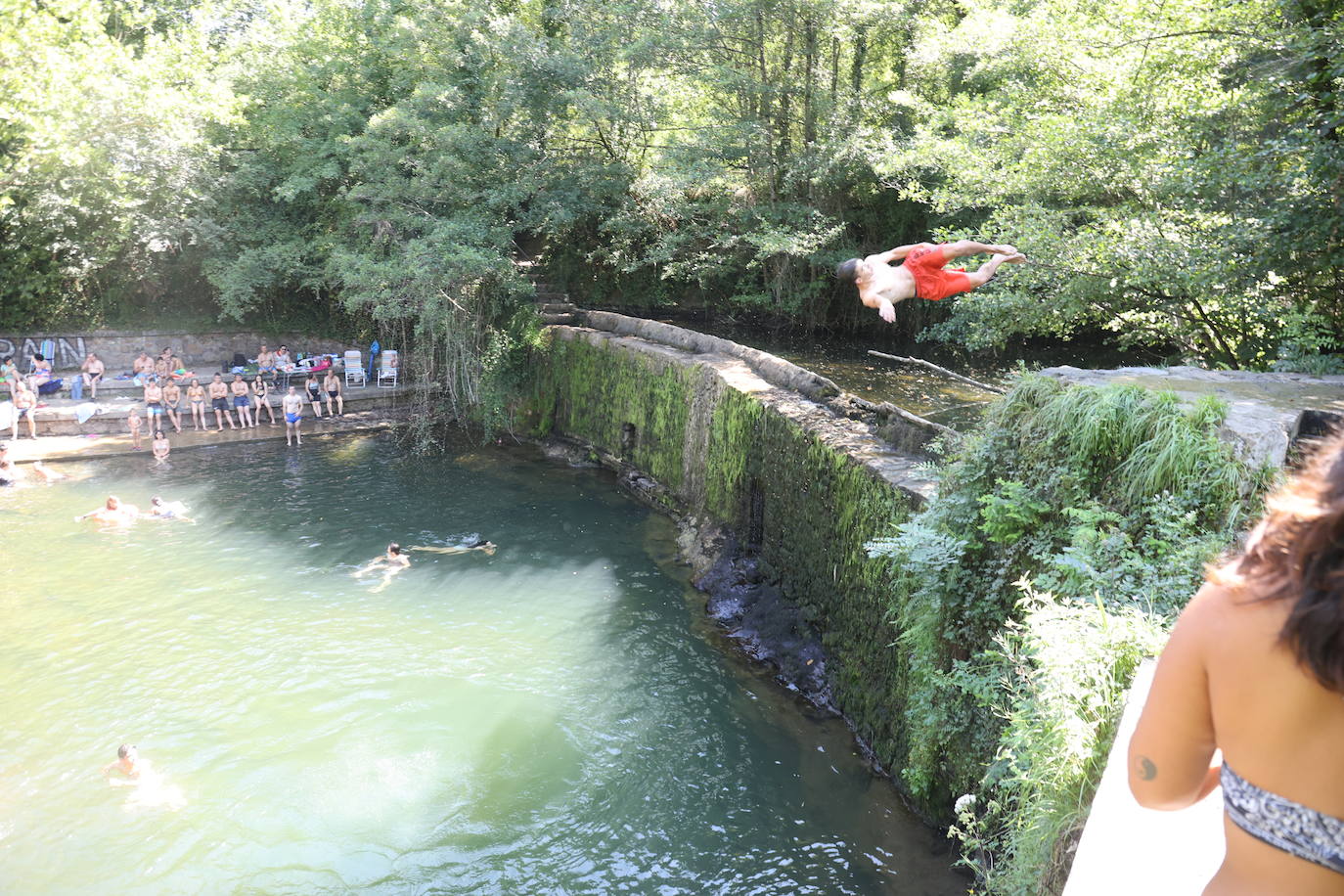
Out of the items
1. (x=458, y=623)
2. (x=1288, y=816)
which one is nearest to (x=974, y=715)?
(x=1288, y=816)

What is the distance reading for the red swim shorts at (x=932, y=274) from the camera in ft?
22.1

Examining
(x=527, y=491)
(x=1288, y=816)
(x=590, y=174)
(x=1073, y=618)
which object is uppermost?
(x=590, y=174)

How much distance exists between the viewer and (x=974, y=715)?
6.70 m

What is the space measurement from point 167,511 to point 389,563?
172 inches

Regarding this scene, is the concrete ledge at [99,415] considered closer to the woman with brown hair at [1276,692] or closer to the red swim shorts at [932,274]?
the red swim shorts at [932,274]

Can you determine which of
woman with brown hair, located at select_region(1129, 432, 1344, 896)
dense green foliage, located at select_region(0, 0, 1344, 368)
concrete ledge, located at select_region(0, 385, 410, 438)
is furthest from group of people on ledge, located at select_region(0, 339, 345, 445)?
woman with brown hair, located at select_region(1129, 432, 1344, 896)

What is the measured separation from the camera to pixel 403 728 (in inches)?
364

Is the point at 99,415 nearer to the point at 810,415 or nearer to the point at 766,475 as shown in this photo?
the point at 766,475

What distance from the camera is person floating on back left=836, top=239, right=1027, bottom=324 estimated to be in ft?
22.0

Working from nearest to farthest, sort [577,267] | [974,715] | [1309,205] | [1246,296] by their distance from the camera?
[974,715], [1309,205], [1246,296], [577,267]

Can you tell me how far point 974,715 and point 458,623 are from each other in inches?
274

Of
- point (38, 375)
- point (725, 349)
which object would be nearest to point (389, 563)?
point (725, 349)

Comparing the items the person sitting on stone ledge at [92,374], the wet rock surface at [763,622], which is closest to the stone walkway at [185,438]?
the person sitting on stone ledge at [92,374]

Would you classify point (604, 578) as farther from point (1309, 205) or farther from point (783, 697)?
point (1309, 205)
